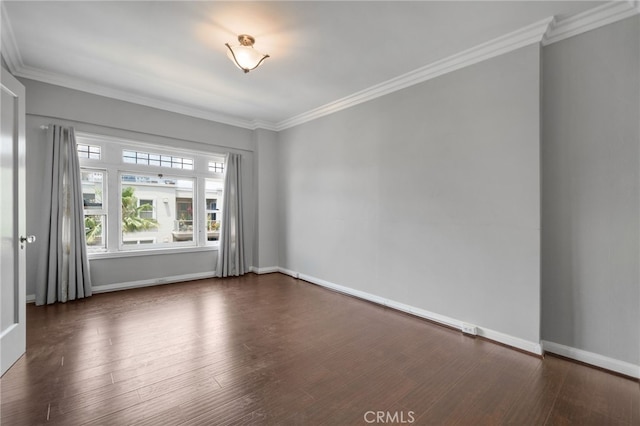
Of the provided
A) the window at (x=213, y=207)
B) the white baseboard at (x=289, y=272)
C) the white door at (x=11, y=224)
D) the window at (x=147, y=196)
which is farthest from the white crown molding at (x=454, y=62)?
the white door at (x=11, y=224)

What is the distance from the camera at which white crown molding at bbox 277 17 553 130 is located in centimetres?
268

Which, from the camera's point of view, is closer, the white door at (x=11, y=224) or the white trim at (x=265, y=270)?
the white door at (x=11, y=224)

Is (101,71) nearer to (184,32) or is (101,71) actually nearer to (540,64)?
(184,32)

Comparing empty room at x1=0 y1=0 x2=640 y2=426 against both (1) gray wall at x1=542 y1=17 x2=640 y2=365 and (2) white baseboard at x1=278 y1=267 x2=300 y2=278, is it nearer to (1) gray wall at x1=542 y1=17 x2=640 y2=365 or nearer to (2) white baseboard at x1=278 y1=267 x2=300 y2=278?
(1) gray wall at x1=542 y1=17 x2=640 y2=365

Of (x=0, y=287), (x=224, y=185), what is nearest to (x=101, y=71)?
(x=224, y=185)

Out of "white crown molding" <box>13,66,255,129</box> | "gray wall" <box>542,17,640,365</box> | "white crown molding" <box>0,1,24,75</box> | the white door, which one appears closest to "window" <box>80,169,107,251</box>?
"white crown molding" <box>13,66,255,129</box>

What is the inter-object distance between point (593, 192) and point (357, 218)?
8.48 ft

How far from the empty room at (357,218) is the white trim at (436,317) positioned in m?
0.02

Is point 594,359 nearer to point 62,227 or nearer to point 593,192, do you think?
point 593,192

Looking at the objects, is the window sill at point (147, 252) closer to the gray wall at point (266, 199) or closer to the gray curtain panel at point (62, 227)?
the gray curtain panel at point (62, 227)

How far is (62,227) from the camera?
3906 millimetres

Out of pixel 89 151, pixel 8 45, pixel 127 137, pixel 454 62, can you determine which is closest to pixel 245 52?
pixel 454 62

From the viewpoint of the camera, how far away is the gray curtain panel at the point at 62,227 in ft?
12.5

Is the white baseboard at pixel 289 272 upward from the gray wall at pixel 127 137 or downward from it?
downward
